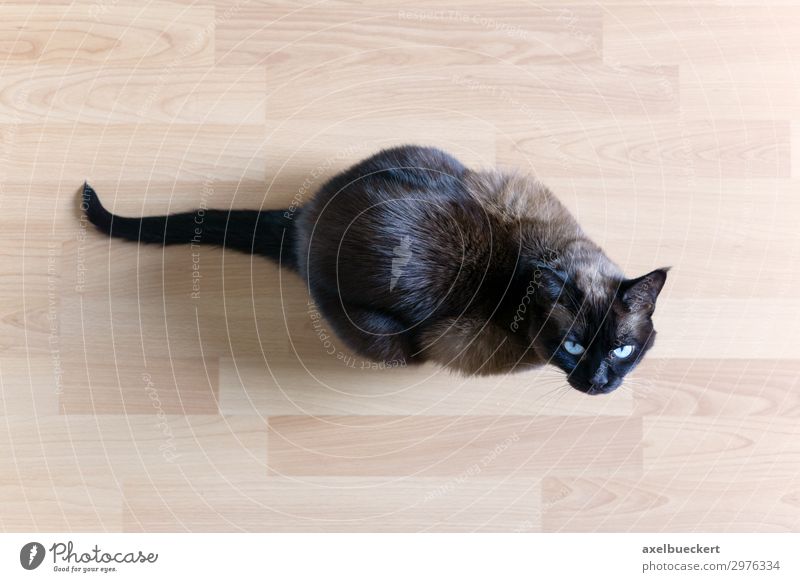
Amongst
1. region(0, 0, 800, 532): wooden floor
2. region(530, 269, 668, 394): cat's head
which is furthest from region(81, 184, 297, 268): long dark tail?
region(530, 269, 668, 394): cat's head

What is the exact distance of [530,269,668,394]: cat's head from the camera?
96cm

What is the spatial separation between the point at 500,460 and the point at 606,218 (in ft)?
1.66

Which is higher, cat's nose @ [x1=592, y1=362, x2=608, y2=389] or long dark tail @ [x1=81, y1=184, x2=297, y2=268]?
long dark tail @ [x1=81, y1=184, x2=297, y2=268]

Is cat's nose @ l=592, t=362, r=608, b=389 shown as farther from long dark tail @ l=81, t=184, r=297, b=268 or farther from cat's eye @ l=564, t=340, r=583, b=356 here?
long dark tail @ l=81, t=184, r=297, b=268

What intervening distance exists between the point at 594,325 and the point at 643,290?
0.28ft

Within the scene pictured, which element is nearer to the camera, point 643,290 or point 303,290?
point 643,290

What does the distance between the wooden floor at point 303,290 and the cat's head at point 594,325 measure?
0.23m

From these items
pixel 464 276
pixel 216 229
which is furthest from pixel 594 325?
pixel 216 229

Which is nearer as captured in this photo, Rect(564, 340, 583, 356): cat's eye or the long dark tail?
Rect(564, 340, 583, 356): cat's eye

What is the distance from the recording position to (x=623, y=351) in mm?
992

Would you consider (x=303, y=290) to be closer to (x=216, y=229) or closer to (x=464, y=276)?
(x=216, y=229)

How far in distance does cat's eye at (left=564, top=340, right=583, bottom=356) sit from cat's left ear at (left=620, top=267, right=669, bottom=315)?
9 cm

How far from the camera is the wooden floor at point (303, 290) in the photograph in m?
1.23

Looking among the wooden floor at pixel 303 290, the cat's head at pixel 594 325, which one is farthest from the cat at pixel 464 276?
the wooden floor at pixel 303 290
